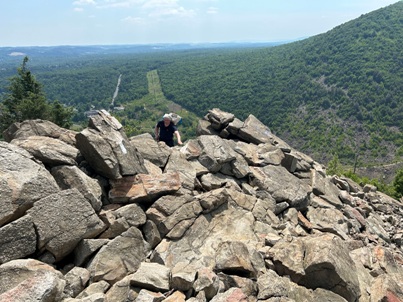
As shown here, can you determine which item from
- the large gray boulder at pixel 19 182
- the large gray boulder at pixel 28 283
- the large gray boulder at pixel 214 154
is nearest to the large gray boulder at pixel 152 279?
the large gray boulder at pixel 28 283

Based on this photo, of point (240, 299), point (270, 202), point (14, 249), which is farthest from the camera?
point (270, 202)

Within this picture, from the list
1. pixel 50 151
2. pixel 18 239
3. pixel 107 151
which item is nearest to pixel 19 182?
pixel 18 239

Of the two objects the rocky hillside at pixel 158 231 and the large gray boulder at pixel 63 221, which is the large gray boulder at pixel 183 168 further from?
the large gray boulder at pixel 63 221

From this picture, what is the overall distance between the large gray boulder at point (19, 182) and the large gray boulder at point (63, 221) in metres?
0.38

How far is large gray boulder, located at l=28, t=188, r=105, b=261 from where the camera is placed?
10992 millimetres

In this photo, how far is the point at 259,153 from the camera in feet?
75.2

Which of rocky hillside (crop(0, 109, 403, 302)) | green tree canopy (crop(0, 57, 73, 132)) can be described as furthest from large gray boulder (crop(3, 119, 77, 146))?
green tree canopy (crop(0, 57, 73, 132))

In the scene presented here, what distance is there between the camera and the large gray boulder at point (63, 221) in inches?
433

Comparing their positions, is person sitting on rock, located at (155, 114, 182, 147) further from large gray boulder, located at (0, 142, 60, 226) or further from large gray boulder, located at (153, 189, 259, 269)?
large gray boulder, located at (0, 142, 60, 226)

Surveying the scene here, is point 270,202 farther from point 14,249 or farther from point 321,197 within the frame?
point 14,249

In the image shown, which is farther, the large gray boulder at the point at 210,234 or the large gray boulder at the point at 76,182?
the large gray boulder at the point at 76,182

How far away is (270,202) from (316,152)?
131575 millimetres

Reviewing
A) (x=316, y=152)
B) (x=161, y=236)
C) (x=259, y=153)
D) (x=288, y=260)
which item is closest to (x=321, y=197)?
(x=259, y=153)

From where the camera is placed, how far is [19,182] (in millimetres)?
11195
